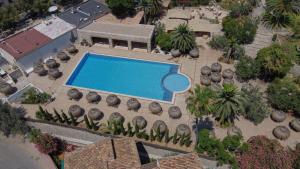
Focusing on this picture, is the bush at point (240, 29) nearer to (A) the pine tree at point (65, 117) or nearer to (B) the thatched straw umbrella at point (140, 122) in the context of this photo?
(B) the thatched straw umbrella at point (140, 122)

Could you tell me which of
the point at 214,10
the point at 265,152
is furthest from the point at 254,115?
the point at 214,10

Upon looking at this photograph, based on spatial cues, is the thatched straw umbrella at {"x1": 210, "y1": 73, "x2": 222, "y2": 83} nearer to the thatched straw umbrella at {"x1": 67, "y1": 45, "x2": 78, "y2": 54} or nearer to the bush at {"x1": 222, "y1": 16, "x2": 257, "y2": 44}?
the bush at {"x1": 222, "y1": 16, "x2": 257, "y2": 44}

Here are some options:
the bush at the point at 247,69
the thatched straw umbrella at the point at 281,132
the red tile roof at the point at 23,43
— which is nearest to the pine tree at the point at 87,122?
the red tile roof at the point at 23,43

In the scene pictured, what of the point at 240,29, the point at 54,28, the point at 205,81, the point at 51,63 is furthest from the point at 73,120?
the point at 240,29

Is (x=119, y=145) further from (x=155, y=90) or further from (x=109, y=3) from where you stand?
(x=109, y=3)

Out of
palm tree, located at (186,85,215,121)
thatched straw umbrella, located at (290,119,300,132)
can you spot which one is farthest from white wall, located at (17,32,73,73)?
thatched straw umbrella, located at (290,119,300,132)

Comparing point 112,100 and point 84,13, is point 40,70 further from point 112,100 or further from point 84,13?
point 84,13
